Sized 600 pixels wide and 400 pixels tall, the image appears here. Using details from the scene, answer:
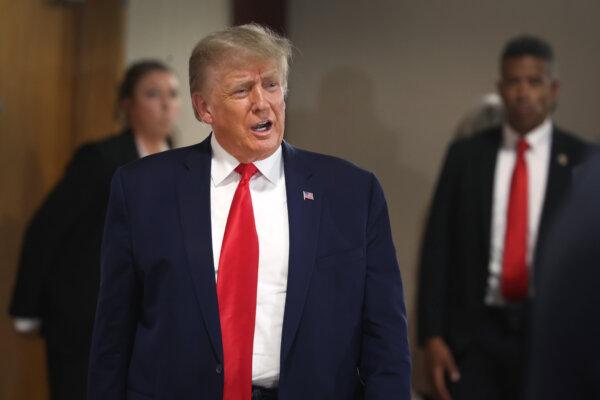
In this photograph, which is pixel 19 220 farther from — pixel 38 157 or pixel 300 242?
pixel 300 242

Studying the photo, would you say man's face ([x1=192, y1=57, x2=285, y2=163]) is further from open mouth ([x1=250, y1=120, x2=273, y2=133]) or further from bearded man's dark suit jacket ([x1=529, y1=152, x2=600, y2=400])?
bearded man's dark suit jacket ([x1=529, y1=152, x2=600, y2=400])

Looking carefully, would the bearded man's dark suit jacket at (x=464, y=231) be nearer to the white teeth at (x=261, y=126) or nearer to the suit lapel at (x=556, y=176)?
the suit lapel at (x=556, y=176)

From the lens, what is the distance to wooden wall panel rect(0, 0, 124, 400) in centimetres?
353

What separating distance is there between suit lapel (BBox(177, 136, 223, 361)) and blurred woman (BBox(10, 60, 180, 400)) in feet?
3.80

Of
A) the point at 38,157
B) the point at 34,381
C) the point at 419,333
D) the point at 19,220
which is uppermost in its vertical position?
the point at 38,157

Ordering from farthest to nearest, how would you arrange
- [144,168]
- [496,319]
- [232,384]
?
[496,319] < [144,168] < [232,384]

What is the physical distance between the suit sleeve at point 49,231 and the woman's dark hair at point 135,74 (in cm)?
31

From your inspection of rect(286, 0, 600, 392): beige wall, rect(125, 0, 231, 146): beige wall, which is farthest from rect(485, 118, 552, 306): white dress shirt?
rect(125, 0, 231, 146): beige wall

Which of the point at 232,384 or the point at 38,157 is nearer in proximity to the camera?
the point at 232,384

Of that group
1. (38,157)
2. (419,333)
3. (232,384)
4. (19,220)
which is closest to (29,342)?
(19,220)

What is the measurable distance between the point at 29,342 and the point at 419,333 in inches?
57.3

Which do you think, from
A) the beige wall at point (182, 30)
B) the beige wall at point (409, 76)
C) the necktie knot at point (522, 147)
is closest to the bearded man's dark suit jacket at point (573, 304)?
the necktie knot at point (522, 147)

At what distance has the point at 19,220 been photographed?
11.8ft

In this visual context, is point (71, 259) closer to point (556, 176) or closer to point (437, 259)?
point (437, 259)
